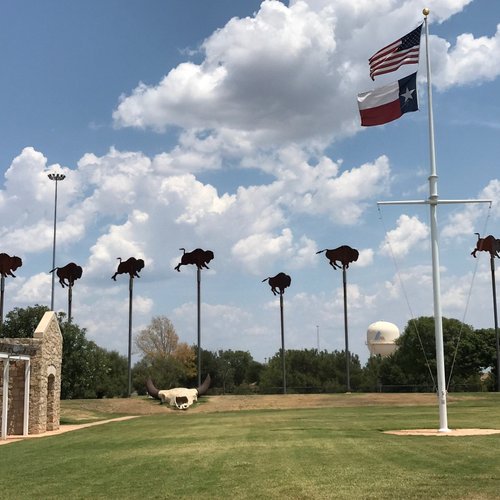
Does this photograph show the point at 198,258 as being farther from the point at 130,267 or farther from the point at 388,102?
the point at 388,102

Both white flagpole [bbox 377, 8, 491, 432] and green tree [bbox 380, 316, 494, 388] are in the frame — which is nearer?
white flagpole [bbox 377, 8, 491, 432]

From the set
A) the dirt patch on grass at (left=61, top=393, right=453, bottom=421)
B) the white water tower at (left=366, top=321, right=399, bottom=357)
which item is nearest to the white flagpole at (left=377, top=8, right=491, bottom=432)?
the dirt patch on grass at (left=61, top=393, right=453, bottom=421)

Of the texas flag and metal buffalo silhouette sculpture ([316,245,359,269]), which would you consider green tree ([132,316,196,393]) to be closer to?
metal buffalo silhouette sculpture ([316,245,359,269])

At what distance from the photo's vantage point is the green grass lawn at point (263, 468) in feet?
34.8

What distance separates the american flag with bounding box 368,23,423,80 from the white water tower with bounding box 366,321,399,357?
67.8 meters

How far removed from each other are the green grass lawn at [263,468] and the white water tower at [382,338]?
67.2m

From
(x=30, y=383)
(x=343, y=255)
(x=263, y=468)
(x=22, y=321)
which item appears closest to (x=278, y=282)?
(x=343, y=255)

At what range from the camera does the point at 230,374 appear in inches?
3511

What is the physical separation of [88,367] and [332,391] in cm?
2794

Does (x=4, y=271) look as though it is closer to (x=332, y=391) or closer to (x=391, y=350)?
(x=332, y=391)

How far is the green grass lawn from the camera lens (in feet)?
34.8

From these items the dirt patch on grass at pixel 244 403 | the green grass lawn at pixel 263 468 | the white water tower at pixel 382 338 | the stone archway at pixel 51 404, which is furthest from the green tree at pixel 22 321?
the white water tower at pixel 382 338

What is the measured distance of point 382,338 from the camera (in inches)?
3406

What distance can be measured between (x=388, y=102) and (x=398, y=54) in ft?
5.22
